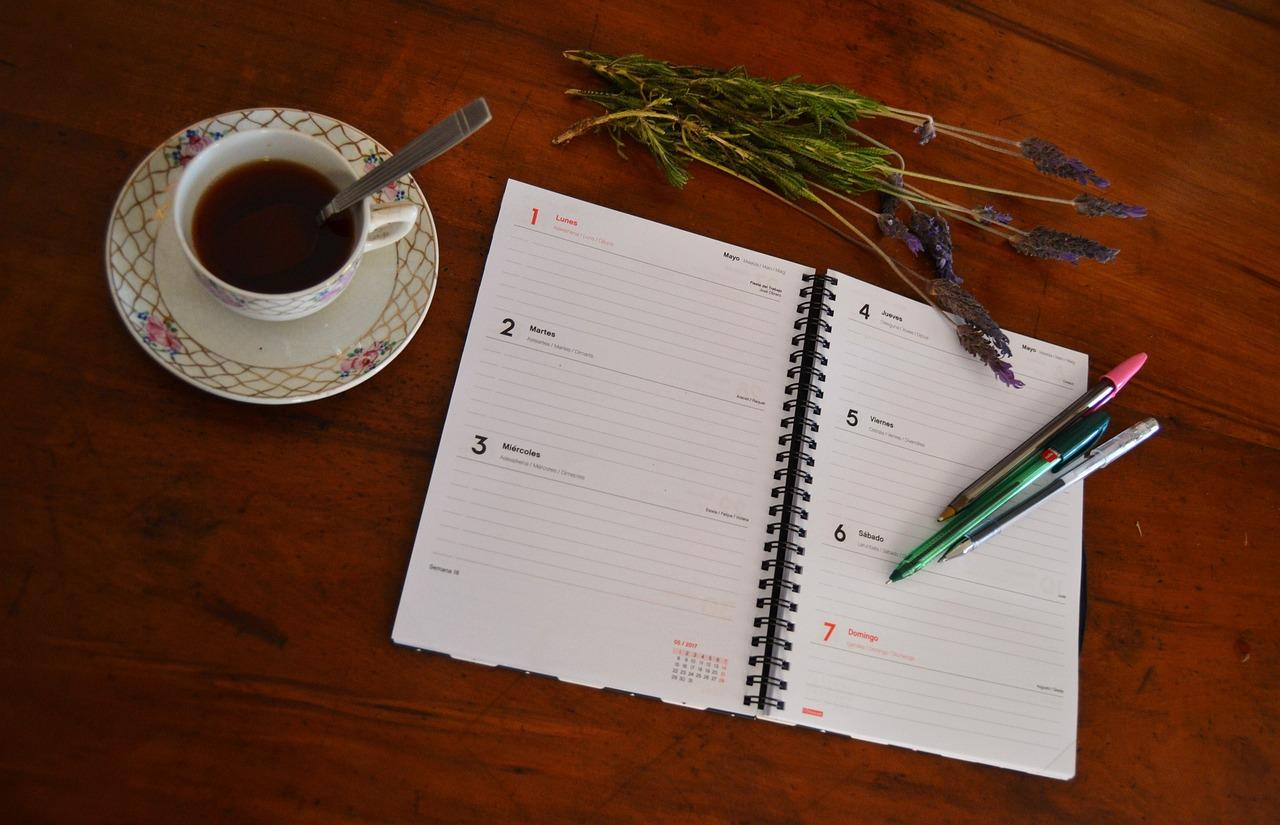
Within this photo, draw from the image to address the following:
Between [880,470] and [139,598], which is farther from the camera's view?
[880,470]

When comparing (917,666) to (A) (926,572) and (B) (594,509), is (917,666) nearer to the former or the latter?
(A) (926,572)

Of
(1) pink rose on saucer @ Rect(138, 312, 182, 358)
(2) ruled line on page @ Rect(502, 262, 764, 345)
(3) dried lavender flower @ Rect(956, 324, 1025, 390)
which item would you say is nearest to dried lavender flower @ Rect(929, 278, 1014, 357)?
(3) dried lavender flower @ Rect(956, 324, 1025, 390)

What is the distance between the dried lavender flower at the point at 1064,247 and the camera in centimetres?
100

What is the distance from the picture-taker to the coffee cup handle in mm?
740

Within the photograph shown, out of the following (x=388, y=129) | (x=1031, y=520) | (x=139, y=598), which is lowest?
(x=139, y=598)

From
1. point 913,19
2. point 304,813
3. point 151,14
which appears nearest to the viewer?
point 304,813

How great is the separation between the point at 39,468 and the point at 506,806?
51 centimetres

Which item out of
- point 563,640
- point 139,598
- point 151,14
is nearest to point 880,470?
point 563,640

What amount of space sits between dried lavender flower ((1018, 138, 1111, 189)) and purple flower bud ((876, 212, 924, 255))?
173mm

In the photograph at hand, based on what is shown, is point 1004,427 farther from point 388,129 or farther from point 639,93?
point 388,129

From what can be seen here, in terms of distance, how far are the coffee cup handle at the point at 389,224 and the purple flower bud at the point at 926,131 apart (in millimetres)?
617

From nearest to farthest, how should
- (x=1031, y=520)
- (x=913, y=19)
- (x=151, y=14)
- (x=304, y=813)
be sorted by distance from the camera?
(x=304, y=813)
(x=151, y=14)
(x=1031, y=520)
(x=913, y=19)

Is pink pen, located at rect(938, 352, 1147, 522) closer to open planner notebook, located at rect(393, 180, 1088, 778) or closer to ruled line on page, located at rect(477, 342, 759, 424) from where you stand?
open planner notebook, located at rect(393, 180, 1088, 778)

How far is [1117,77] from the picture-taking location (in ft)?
3.75
